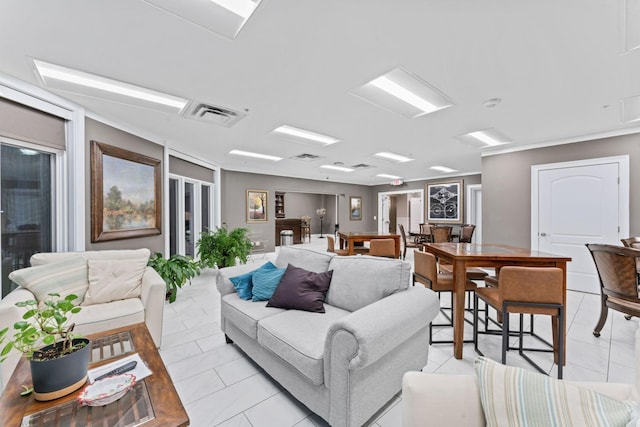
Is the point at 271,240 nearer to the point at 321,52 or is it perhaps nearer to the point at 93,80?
the point at 93,80

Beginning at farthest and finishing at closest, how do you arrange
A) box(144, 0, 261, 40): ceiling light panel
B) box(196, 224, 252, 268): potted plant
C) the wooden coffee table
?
box(196, 224, 252, 268): potted plant → box(144, 0, 261, 40): ceiling light panel → the wooden coffee table

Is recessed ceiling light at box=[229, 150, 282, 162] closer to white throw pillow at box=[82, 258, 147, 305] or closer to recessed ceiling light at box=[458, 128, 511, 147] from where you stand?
white throw pillow at box=[82, 258, 147, 305]

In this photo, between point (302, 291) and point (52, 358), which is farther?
point (302, 291)

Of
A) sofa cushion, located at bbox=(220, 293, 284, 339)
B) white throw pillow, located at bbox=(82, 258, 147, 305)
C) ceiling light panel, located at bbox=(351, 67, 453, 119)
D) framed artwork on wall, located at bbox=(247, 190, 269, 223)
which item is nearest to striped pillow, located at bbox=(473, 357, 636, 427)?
sofa cushion, located at bbox=(220, 293, 284, 339)

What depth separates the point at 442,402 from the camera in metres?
0.85

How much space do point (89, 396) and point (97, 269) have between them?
5.93 feet

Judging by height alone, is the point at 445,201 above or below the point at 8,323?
above

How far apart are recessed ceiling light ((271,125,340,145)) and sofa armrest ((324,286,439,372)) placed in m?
2.79

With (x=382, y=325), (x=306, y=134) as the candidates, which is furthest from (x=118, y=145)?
(x=382, y=325)

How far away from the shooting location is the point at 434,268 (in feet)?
7.97

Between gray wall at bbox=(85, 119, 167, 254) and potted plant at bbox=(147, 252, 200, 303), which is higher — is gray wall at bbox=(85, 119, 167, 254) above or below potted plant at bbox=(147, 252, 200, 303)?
above

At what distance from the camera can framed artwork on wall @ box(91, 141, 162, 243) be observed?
123 inches

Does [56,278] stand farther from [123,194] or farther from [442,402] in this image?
[442,402]

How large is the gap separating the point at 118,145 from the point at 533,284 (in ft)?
15.6
